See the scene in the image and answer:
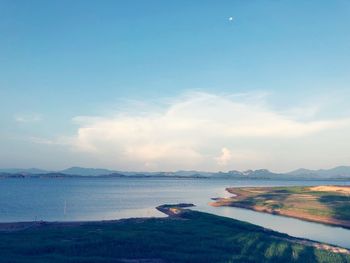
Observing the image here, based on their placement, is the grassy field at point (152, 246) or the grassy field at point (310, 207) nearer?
the grassy field at point (152, 246)

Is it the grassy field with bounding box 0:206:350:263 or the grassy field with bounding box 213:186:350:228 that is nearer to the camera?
the grassy field with bounding box 0:206:350:263

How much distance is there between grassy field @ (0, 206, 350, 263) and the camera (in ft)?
172

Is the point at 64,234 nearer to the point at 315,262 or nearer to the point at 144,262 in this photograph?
the point at 144,262

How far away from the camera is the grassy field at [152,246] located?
5244 cm

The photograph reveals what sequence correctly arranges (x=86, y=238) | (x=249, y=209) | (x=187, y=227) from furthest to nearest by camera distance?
(x=249, y=209)
(x=187, y=227)
(x=86, y=238)

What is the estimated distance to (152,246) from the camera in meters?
58.4

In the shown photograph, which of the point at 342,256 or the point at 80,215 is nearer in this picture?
the point at 342,256

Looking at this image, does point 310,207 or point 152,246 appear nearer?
point 152,246

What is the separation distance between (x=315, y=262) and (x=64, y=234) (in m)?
41.4

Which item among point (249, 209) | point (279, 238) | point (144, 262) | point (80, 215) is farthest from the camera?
point (249, 209)

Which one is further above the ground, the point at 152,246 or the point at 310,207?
the point at 310,207

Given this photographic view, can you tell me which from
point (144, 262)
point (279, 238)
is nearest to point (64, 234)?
point (144, 262)

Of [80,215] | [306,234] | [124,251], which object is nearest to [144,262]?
[124,251]

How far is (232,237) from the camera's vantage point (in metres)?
67.9
